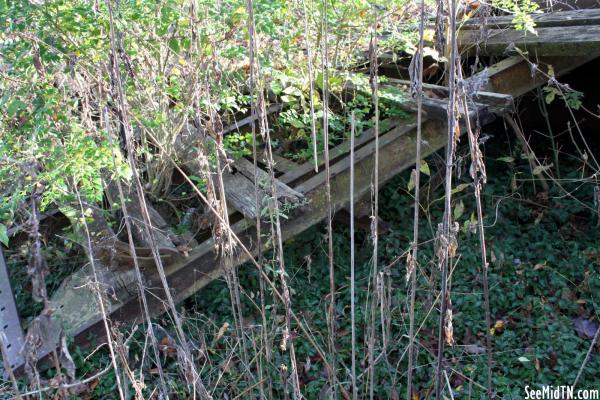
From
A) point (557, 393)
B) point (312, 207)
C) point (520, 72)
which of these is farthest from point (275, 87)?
point (557, 393)

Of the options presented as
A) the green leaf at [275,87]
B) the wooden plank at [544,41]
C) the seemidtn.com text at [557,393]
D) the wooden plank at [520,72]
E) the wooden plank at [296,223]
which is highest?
the wooden plank at [544,41]

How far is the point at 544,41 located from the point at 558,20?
0.43 meters

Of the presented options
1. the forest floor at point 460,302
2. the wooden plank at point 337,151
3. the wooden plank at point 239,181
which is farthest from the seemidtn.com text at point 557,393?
the wooden plank at point 337,151

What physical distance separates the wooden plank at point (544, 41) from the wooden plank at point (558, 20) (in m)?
0.09

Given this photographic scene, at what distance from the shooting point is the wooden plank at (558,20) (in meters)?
3.87

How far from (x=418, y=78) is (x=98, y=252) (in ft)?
7.26

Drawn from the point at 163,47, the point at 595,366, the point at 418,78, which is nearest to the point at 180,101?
the point at 163,47

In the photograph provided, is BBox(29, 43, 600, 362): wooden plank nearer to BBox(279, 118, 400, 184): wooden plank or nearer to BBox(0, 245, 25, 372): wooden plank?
BBox(279, 118, 400, 184): wooden plank

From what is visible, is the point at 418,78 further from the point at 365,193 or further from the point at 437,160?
the point at 437,160

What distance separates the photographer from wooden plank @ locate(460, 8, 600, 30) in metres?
3.87

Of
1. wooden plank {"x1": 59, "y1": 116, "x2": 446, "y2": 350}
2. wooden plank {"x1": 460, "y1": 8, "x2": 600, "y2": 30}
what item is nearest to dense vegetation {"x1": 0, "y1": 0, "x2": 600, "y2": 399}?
wooden plank {"x1": 59, "y1": 116, "x2": 446, "y2": 350}

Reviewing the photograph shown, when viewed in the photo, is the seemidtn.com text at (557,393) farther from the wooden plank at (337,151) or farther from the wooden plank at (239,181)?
the wooden plank at (337,151)

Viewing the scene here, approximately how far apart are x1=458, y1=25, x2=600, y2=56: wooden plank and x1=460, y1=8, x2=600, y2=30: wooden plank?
9 centimetres

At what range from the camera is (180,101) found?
332 cm
